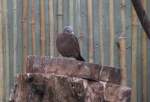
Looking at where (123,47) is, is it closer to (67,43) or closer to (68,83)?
(67,43)

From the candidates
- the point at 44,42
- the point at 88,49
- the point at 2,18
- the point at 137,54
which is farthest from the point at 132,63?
the point at 2,18

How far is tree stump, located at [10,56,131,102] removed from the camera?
3.11 metres

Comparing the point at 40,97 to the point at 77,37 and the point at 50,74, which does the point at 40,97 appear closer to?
the point at 50,74

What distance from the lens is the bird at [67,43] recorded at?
4.09 m

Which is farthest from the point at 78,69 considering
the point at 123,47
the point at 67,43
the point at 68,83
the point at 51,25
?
the point at 51,25

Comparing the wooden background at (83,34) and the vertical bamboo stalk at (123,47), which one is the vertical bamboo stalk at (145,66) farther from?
the vertical bamboo stalk at (123,47)

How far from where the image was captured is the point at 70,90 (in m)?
3.12

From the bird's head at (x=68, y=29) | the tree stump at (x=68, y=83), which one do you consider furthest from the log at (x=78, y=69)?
the bird's head at (x=68, y=29)

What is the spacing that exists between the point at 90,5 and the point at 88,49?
383mm

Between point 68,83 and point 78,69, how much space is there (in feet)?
0.41

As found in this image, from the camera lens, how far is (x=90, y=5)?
14.5 ft

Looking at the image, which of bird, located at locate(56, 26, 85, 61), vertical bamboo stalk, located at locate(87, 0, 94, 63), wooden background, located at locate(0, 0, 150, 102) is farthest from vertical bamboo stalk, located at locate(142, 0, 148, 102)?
bird, located at locate(56, 26, 85, 61)

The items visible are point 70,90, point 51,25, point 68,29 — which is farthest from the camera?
point 51,25

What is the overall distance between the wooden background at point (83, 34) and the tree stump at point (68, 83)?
1175mm
